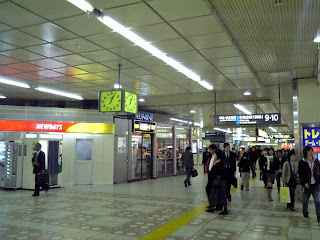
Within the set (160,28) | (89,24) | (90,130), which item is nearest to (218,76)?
(160,28)

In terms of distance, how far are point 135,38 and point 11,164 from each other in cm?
763

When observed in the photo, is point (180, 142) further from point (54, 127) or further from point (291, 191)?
point (291, 191)

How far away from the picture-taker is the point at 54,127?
37.2ft

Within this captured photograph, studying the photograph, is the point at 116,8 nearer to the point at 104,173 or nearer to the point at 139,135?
the point at 104,173

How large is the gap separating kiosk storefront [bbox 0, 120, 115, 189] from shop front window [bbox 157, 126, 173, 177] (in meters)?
3.67

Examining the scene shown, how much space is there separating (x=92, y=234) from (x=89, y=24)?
3.65m

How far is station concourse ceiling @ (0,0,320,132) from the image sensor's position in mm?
4812

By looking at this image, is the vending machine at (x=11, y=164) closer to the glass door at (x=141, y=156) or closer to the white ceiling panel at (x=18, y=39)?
the glass door at (x=141, y=156)

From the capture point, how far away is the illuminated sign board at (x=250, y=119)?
10.1 m

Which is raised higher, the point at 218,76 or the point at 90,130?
the point at 218,76

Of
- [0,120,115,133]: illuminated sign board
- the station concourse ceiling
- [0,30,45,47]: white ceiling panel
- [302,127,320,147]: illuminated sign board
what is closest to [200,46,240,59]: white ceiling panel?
the station concourse ceiling

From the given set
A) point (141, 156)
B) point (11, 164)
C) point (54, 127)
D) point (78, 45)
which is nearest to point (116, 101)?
point (78, 45)

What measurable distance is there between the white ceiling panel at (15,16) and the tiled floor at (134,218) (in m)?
3.65

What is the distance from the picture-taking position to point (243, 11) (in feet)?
16.2
